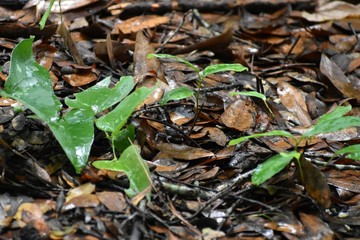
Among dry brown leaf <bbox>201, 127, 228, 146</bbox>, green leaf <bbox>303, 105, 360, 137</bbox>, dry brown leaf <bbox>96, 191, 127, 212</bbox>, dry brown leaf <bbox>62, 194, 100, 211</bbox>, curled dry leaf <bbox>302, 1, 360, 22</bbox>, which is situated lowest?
curled dry leaf <bbox>302, 1, 360, 22</bbox>

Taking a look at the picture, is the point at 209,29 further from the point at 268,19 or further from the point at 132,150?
the point at 132,150

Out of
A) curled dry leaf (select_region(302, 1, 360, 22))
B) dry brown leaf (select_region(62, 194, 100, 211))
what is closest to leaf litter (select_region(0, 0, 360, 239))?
dry brown leaf (select_region(62, 194, 100, 211))

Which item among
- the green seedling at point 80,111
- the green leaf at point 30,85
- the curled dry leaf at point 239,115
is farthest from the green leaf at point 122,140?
the curled dry leaf at point 239,115

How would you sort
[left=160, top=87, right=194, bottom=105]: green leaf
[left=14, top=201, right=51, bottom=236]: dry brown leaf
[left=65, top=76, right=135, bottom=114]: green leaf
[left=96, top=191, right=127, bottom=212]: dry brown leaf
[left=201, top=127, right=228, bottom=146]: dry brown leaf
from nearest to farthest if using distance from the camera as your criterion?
[left=14, top=201, right=51, bottom=236]: dry brown leaf
[left=96, top=191, right=127, bottom=212]: dry brown leaf
[left=65, top=76, right=135, bottom=114]: green leaf
[left=160, top=87, right=194, bottom=105]: green leaf
[left=201, top=127, right=228, bottom=146]: dry brown leaf

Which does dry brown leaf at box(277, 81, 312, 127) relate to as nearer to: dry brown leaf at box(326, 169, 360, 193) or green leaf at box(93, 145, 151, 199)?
dry brown leaf at box(326, 169, 360, 193)

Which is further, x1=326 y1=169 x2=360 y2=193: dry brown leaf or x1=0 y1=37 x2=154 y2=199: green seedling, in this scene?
x1=326 y1=169 x2=360 y2=193: dry brown leaf

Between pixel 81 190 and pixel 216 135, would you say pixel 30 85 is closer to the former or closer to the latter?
pixel 81 190
